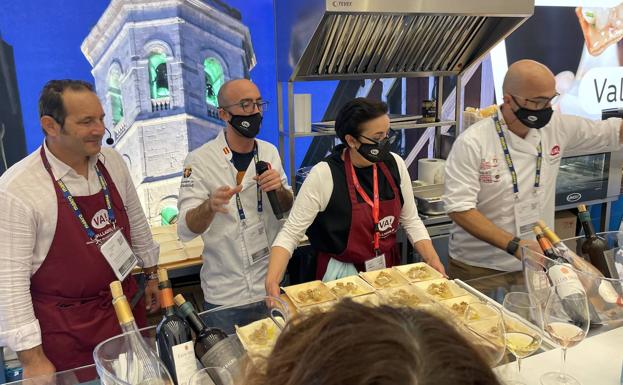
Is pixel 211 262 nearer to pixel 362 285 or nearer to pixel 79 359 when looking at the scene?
pixel 79 359

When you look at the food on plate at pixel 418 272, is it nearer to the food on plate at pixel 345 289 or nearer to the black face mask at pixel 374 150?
the food on plate at pixel 345 289

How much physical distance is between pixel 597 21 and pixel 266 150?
13.4 feet

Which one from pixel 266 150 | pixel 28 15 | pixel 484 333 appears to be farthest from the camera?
pixel 28 15

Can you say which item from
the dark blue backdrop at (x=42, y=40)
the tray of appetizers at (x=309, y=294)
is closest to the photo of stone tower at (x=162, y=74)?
the dark blue backdrop at (x=42, y=40)

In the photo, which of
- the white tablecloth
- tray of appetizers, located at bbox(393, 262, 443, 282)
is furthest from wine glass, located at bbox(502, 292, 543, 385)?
tray of appetizers, located at bbox(393, 262, 443, 282)

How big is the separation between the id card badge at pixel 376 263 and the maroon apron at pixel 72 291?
100 cm

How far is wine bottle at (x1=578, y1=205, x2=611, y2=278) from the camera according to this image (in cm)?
152

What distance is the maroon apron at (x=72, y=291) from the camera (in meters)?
1.71

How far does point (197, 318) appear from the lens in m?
1.18

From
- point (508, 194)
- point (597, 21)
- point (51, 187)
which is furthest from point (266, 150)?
point (597, 21)

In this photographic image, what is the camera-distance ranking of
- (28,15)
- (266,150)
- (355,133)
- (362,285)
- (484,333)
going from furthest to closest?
1. (28,15)
2. (266,150)
3. (355,133)
4. (362,285)
5. (484,333)

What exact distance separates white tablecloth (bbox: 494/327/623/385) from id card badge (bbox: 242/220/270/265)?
128 centimetres

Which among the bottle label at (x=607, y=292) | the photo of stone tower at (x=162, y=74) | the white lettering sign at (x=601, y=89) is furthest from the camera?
the white lettering sign at (x=601, y=89)

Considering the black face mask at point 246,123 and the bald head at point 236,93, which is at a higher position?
the bald head at point 236,93
